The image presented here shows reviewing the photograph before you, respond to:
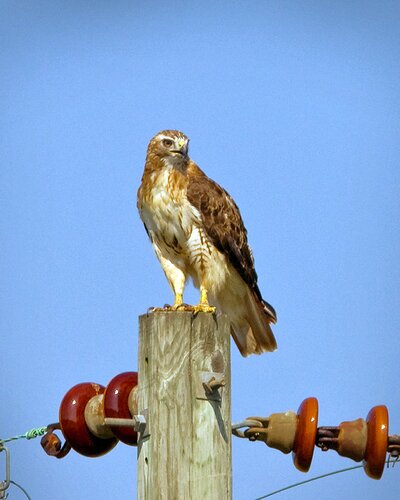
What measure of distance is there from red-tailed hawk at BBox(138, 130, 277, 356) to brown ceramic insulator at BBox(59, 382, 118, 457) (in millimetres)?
2547

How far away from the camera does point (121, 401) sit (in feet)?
14.4

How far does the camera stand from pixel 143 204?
7.34 meters

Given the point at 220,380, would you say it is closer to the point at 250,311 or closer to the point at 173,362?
the point at 173,362

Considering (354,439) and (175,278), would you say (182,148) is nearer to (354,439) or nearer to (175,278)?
(175,278)

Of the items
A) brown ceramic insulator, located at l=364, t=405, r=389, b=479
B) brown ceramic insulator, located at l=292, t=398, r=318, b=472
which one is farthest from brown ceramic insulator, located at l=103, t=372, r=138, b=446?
brown ceramic insulator, located at l=364, t=405, r=389, b=479

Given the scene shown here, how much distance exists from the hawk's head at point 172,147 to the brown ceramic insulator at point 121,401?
3.24m

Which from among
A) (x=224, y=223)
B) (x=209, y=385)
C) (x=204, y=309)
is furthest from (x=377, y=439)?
(x=224, y=223)

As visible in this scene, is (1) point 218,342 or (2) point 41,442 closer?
(1) point 218,342

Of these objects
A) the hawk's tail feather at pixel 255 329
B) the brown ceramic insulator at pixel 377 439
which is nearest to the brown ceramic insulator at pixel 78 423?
the brown ceramic insulator at pixel 377 439

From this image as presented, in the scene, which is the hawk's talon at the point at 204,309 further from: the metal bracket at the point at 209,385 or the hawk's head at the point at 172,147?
the hawk's head at the point at 172,147

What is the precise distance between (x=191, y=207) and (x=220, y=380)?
3.29 meters

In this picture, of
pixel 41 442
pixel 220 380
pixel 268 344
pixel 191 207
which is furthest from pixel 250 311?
pixel 220 380

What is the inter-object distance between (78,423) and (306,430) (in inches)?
40.9

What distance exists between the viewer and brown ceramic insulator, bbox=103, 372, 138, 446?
438cm
